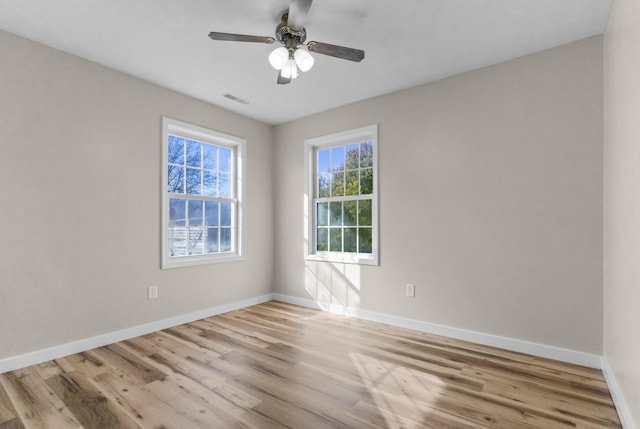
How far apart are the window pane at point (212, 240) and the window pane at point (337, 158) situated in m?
1.77

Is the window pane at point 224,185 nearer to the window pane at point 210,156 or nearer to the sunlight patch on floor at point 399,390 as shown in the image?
the window pane at point 210,156

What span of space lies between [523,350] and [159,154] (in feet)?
13.2

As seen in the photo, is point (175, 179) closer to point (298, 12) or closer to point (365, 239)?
point (365, 239)

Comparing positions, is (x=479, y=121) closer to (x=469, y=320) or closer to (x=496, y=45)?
(x=496, y=45)

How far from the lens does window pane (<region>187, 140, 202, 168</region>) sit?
13.0 ft

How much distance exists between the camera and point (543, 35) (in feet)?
8.45

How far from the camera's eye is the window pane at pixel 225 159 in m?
4.33

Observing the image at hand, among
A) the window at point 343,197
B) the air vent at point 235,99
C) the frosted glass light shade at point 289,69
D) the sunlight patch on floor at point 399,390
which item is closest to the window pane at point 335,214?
the window at point 343,197

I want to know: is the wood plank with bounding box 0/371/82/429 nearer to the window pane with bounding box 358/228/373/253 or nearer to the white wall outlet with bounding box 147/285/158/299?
the white wall outlet with bounding box 147/285/158/299

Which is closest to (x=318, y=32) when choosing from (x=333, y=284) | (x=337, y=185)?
(x=337, y=185)

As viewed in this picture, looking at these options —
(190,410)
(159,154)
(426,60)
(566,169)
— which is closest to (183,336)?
(190,410)

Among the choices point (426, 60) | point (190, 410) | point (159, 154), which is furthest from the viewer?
point (159, 154)

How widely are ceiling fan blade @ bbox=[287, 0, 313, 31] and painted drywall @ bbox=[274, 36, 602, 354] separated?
6.00 feet

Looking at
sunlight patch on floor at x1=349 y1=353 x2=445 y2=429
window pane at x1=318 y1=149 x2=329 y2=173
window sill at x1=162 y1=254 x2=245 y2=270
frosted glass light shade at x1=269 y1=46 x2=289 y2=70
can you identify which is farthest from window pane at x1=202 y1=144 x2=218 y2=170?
sunlight patch on floor at x1=349 y1=353 x2=445 y2=429
